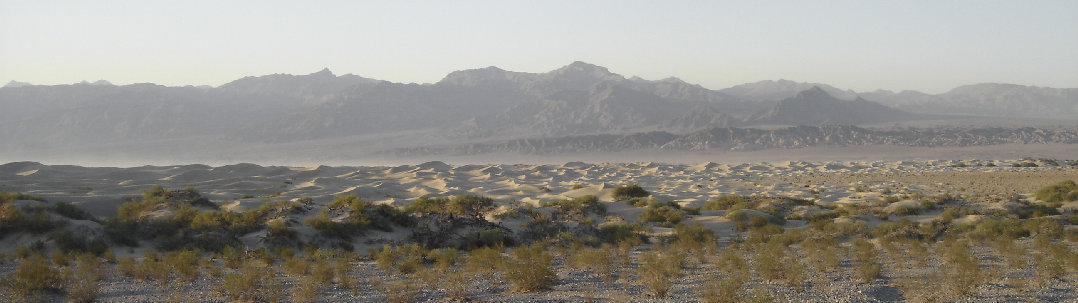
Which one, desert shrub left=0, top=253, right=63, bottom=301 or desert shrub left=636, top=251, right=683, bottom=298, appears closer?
desert shrub left=0, top=253, right=63, bottom=301

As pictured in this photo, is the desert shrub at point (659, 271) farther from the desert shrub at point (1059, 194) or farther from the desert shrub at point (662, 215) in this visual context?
the desert shrub at point (1059, 194)

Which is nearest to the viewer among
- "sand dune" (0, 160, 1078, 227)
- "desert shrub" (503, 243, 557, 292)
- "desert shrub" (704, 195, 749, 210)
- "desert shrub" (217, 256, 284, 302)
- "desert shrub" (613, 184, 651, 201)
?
"desert shrub" (217, 256, 284, 302)

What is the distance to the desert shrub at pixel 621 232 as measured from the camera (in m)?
16.8

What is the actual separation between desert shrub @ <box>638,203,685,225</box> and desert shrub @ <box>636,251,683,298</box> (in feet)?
20.2

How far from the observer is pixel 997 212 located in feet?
67.6

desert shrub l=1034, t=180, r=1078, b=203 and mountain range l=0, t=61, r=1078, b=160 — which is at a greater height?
mountain range l=0, t=61, r=1078, b=160

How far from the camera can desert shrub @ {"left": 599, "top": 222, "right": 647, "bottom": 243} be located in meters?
16.8

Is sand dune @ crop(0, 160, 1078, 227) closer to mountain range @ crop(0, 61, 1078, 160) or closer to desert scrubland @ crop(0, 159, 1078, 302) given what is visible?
desert scrubland @ crop(0, 159, 1078, 302)

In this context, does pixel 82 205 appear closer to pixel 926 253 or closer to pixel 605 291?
pixel 605 291

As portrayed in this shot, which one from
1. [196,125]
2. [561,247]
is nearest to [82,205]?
[561,247]

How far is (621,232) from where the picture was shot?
1745cm

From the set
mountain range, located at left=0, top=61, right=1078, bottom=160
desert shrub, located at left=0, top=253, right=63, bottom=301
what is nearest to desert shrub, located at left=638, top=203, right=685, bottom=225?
desert shrub, located at left=0, top=253, right=63, bottom=301

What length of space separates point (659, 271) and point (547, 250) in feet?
14.7

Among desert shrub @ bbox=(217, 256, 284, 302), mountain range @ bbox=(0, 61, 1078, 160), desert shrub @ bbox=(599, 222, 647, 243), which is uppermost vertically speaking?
mountain range @ bbox=(0, 61, 1078, 160)
